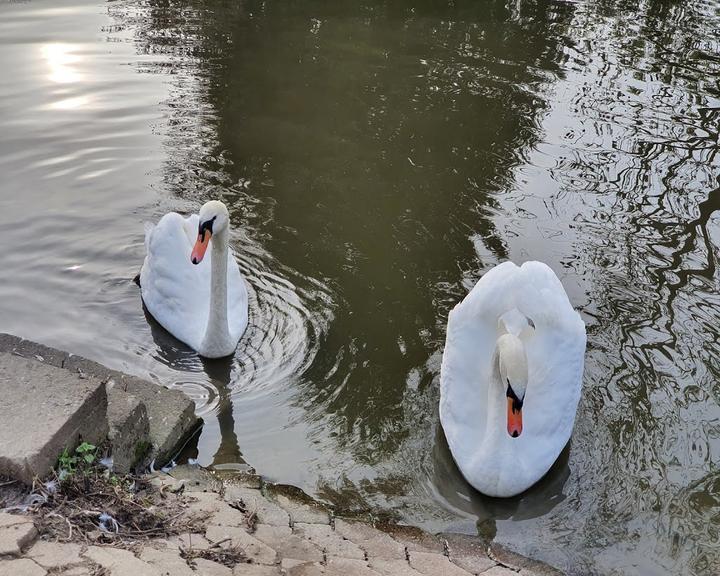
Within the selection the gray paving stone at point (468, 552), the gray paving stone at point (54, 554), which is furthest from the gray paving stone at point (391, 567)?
the gray paving stone at point (54, 554)

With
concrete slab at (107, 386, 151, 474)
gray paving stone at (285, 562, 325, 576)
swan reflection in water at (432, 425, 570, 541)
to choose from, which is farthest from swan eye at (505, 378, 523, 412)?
concrete slab at (107, 386, 151, 474)

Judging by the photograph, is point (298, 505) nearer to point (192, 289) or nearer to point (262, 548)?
point (262, 548)

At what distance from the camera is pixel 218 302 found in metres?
6.50

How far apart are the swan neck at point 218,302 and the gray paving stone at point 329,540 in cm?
204

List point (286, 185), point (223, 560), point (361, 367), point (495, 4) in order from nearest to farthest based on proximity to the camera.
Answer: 1. point (223, 560)
2. point (361, 367)
3. point (286, 185)
4. point (495, 4)

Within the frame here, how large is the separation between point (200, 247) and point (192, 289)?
81cm

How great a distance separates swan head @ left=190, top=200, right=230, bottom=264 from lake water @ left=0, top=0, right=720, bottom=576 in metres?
0.90

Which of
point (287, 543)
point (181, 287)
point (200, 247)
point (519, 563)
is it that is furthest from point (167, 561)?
point (181, 287)

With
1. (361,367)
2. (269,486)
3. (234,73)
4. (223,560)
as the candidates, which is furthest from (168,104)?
(223,560)

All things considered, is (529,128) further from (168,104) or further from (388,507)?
(388,507)

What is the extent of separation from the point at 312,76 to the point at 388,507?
7485 mm

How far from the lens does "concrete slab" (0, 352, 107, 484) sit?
13.9 feet

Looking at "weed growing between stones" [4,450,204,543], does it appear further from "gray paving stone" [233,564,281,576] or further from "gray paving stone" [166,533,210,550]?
"gray paving stone" [233,564,281,576]

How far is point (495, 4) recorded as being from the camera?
15.0 metres
